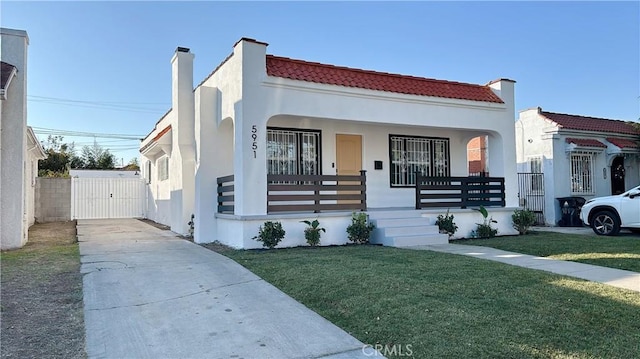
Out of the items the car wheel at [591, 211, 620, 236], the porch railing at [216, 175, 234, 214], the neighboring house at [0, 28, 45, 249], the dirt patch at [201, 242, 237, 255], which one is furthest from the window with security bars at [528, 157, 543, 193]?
the neighboring house at [0, 28, 45, 249]

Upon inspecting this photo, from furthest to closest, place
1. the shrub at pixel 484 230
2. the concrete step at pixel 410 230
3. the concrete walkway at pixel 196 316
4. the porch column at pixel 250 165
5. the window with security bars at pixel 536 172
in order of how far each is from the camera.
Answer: the window with security bars at pixel 536 172, the shrub at pixel 484 230, the concrete step at pixel 410 230, the porch column at pixel 250 165, the concrete walkway at pixel 196 316

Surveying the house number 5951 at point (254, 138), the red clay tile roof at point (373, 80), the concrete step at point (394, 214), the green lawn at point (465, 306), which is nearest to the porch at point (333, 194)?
the concrete step at point (394, 214)

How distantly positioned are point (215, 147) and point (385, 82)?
482 cm

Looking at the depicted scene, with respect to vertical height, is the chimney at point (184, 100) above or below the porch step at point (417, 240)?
above

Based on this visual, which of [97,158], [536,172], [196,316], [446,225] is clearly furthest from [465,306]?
[97,158]

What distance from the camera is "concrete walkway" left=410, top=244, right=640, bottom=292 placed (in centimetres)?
607

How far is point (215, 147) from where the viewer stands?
10.9m

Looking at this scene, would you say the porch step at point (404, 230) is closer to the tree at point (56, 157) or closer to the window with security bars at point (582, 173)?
the window with security bars at point (582, 173)

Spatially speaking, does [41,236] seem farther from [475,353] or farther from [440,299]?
[475,353]

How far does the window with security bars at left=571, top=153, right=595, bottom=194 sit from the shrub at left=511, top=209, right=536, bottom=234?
6.11 m

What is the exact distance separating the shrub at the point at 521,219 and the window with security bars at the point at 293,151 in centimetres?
584

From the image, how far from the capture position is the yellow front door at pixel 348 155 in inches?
484

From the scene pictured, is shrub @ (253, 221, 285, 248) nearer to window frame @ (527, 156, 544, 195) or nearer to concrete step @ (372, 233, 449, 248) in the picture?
concrete step @ (372, 233, 449, 248)

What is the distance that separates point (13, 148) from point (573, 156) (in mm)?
18677
